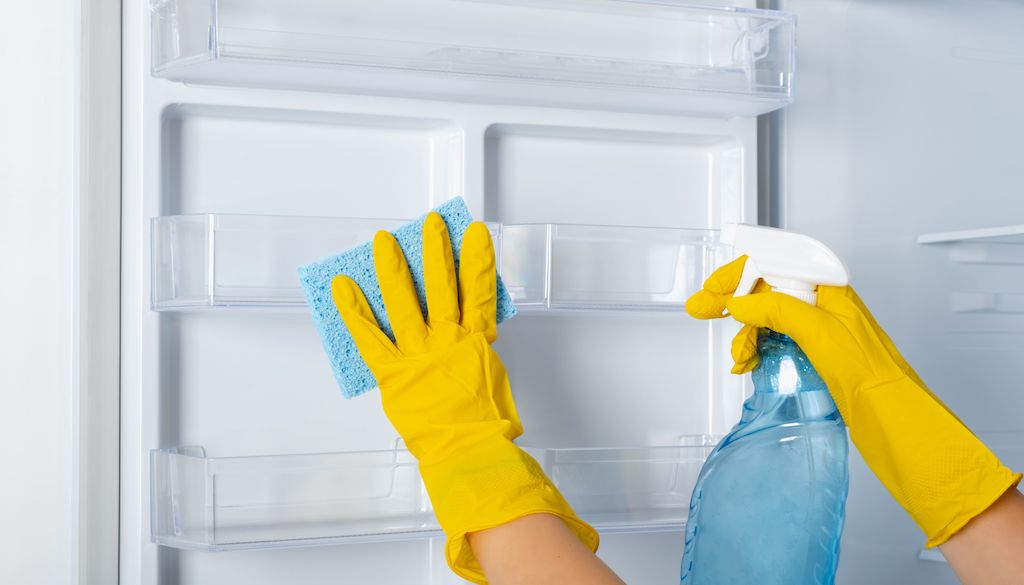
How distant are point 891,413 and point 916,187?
1.84 ft

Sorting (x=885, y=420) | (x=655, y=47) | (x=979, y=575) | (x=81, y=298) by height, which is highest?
(x=655, y=47)

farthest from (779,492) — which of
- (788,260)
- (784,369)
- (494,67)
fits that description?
(494,67)

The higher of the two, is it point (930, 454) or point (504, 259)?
point (504, 259)

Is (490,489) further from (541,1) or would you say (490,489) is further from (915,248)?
(915,248)

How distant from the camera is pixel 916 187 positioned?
146 centimetres

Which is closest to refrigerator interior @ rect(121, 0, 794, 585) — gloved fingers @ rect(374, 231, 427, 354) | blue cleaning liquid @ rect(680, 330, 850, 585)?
gloved fingers @ rect(374, 231, 427, 354)

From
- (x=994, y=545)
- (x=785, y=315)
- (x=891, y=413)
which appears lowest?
(x=994, y=545)

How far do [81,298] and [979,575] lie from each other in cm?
103

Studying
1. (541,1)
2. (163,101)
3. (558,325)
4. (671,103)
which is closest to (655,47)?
(671,103)

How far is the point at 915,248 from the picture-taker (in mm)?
1452

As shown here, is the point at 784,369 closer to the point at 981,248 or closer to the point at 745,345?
the point at 745,345

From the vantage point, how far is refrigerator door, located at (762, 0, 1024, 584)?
1435 mm

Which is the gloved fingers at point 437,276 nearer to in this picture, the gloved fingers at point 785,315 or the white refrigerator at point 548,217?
the white refrigerator at point 548,217

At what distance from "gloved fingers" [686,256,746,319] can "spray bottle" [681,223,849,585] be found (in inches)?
2.1
